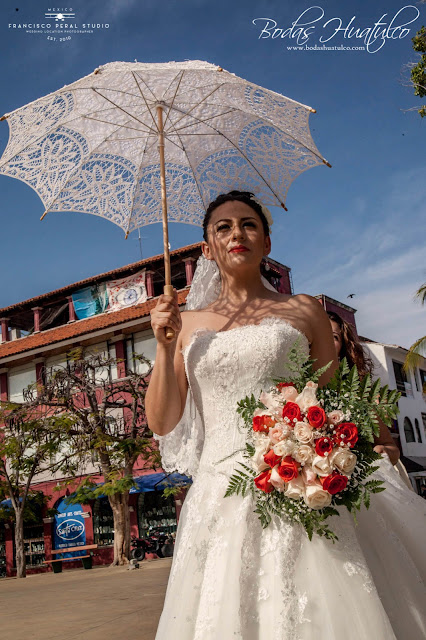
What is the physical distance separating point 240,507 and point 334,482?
1.55ft

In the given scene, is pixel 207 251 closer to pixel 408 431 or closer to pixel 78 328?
pixel 78 328

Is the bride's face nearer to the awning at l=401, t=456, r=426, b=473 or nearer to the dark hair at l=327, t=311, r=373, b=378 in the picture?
the dark hair at l=327, t=311, r=373, b=378

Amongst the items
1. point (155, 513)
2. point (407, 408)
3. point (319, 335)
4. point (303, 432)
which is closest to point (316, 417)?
point (303, 432)

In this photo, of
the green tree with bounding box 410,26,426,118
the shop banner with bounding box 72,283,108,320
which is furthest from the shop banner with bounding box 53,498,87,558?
the green tree with bounding box 410,26,426,118

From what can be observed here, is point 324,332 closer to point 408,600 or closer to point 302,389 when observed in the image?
point 302,389

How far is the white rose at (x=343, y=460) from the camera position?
2.26 meters

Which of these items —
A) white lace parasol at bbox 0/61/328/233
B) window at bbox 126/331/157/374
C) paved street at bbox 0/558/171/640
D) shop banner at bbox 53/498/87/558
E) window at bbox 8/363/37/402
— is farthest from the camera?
window at bbox 8/363/37/402

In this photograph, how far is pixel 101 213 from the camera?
4766mm

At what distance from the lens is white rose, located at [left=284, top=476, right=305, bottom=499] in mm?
2291

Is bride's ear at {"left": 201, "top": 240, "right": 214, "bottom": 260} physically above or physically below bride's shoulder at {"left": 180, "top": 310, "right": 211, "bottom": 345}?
above

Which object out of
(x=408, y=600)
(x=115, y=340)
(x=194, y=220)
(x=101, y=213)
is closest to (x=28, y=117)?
(x=101, y=213)

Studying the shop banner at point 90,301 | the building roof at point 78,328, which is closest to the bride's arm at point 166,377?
the building roof at point 78,328

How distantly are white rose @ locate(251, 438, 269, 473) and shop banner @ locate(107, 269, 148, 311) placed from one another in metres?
25.0

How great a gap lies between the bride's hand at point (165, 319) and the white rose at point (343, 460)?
909 mm
